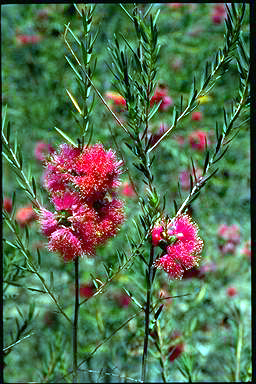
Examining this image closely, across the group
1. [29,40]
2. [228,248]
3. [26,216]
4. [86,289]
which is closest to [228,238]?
[228,248]

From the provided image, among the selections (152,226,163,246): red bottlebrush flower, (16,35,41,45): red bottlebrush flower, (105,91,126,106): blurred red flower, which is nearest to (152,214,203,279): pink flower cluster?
(152,226,163,246): red bottlebrush flower

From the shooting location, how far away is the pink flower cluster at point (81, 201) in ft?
2.05

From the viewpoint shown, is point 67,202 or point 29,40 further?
point 29,40

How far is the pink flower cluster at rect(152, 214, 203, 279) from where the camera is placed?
0.63 metres

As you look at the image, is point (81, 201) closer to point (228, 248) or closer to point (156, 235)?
point (156, 235)

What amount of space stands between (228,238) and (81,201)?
3.90 ft

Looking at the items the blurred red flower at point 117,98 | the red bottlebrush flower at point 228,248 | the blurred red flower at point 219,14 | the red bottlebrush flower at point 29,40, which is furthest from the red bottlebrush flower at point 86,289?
the blurred red flower at point 219,14

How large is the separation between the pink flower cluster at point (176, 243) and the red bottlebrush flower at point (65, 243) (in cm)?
9

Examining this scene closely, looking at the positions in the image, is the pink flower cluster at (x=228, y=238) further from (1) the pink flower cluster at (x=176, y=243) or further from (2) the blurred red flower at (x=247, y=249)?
(1) the pink flower cluster at (x=176, y=243)

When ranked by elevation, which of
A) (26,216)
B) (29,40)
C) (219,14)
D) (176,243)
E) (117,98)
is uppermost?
(219,14)

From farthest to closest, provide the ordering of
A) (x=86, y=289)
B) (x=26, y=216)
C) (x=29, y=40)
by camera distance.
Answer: (x=29, y=40)
(x=26, y=216)
(x=86, y=289)

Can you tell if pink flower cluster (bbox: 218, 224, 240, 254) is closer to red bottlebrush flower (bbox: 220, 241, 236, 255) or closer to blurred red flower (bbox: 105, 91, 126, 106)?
red bottlebrush flower (bbox: 220, 241, 236, 255)

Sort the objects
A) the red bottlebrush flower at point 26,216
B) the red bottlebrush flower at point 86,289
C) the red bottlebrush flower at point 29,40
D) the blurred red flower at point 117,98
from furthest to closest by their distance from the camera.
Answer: the red bottlebrush flower at point 29,40 < the red bottlebrush flower at point 26,216 < the red bottlebrush flower at point 86,289 < the blurred red flower at point 117,98

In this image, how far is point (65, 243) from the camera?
625 mm
